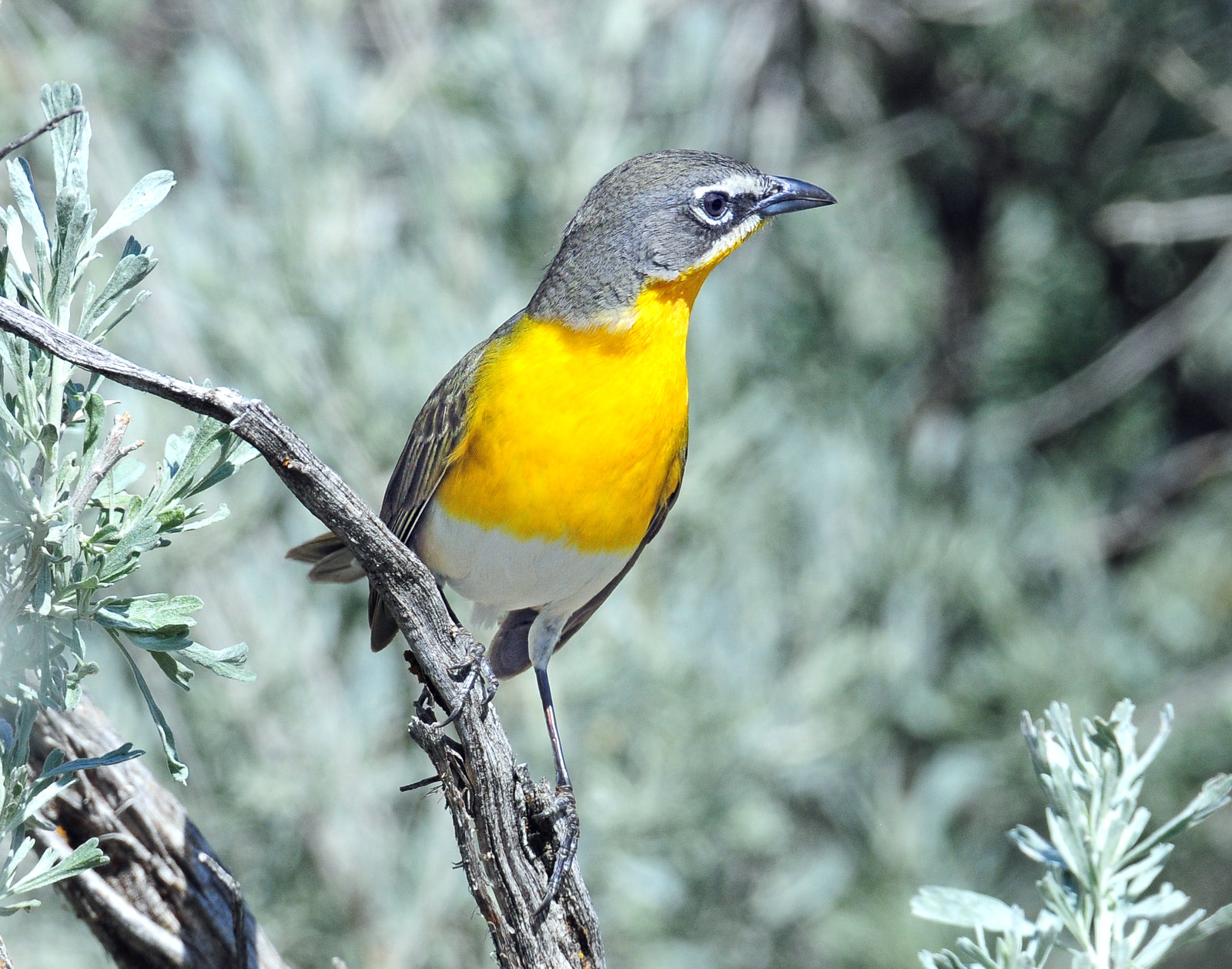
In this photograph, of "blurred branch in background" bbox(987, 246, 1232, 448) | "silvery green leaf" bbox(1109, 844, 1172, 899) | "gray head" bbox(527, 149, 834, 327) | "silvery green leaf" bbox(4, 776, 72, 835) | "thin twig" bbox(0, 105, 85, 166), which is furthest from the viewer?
"blurred branch in background" bbox(987, 246, 1232, 448)

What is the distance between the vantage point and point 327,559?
3.28m

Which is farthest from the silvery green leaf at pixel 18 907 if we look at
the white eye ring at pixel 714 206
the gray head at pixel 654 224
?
the white eye ring at pixel 714 206

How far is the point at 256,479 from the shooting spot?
608 centimetres

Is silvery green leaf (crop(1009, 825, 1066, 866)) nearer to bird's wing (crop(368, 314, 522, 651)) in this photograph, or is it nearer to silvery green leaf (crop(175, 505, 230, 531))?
silvery green leaf (crop(175, 505, 230, 531))

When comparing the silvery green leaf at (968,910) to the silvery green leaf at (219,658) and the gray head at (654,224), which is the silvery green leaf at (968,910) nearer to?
the silvery green leaf at (219,658)

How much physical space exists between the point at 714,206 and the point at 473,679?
1625mm

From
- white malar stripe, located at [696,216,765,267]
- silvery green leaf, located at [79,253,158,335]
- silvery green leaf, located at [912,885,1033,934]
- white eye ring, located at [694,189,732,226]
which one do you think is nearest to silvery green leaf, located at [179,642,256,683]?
silvery green leaf, located at [79,253,158,335]

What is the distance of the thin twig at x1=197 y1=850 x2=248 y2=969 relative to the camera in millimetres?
2076

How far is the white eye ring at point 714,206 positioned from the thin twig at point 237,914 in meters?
1.92

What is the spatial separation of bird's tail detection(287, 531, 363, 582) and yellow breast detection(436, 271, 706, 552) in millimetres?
308

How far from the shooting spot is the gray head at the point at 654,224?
311 cm

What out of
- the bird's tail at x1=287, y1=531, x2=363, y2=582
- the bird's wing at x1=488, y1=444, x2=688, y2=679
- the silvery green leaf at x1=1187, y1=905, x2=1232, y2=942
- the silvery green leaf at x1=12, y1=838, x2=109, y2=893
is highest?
the bird's tail at x1=287, y1=531, x2=363, y2=582

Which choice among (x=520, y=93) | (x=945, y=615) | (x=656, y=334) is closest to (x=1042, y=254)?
(x=945, y=615)

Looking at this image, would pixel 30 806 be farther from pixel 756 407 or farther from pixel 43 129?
pixel 756 407
